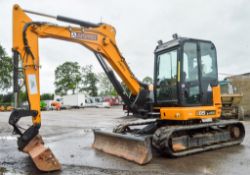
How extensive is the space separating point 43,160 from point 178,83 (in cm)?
375

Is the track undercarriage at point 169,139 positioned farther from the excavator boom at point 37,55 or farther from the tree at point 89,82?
the tree at point 89,82

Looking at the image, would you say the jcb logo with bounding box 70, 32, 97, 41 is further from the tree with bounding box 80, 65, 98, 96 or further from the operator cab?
the tree with bounding box 80, 65, 98, 96

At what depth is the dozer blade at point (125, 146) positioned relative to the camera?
6172 millimetres

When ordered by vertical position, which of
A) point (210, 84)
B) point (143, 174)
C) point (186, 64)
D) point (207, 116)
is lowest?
point (143, 174)

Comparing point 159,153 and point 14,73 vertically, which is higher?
point 14,73

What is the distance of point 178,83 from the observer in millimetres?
6938

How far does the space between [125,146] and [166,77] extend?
7.21 feet

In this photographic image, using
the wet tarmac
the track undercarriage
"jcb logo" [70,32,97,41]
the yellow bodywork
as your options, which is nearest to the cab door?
the yellow bodywork

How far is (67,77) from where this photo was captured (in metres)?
72.7

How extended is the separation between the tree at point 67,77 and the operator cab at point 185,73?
211 ft

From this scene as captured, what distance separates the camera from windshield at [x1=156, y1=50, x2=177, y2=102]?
7.13 metres

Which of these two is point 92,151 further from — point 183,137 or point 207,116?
point 207,116

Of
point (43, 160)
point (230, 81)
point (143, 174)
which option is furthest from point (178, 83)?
point (230, 81)

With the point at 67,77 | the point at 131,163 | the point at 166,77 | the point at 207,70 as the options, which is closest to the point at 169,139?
the point at 131,163
